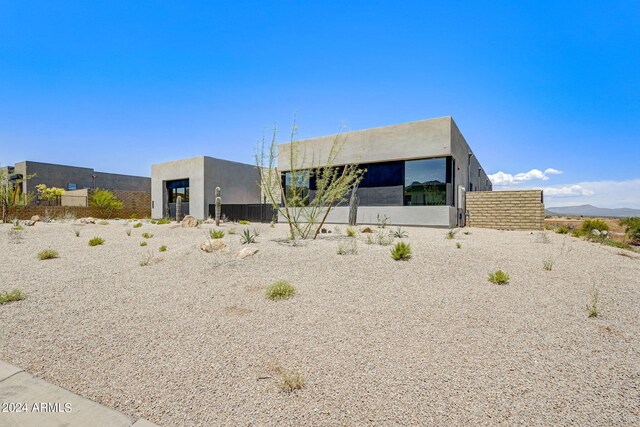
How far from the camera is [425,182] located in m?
16.0

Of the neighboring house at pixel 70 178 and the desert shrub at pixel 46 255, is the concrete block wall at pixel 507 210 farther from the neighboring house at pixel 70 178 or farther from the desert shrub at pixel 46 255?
the neighboring house at pixel 70 178

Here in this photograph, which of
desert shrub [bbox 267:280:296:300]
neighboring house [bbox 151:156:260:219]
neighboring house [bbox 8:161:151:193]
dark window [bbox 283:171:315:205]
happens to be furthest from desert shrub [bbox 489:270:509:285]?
neighboring house [bbox 8:161:151:193]

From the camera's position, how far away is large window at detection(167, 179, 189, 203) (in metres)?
27.0

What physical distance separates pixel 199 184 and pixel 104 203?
34.8ft

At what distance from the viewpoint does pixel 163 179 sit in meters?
28.2

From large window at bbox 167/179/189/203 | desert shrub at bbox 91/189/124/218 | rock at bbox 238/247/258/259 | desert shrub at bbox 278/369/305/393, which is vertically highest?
large window at bbox 167/179/189/203

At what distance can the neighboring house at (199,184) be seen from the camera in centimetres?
2544

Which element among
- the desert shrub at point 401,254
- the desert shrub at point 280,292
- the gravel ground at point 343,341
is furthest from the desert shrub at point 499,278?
the desert shrub at point 280,292

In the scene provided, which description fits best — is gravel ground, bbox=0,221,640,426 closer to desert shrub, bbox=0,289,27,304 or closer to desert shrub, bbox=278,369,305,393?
desert shrub, bbox=278,369,305,393

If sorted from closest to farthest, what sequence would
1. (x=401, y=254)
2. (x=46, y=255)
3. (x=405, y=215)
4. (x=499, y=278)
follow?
(x=499, y=278)
(x=401, y=254)
(x=46, y=255)
(x=405, y=215)

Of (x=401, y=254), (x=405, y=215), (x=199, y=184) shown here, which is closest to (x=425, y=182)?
(x=405, y=215)

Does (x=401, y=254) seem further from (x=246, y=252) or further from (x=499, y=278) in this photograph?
(x=246, y=252)

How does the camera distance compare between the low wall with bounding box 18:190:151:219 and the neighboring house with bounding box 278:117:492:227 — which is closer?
the neighboring house with bounding box 278:117:492:227

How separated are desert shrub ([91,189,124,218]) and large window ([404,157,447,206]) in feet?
88.0
